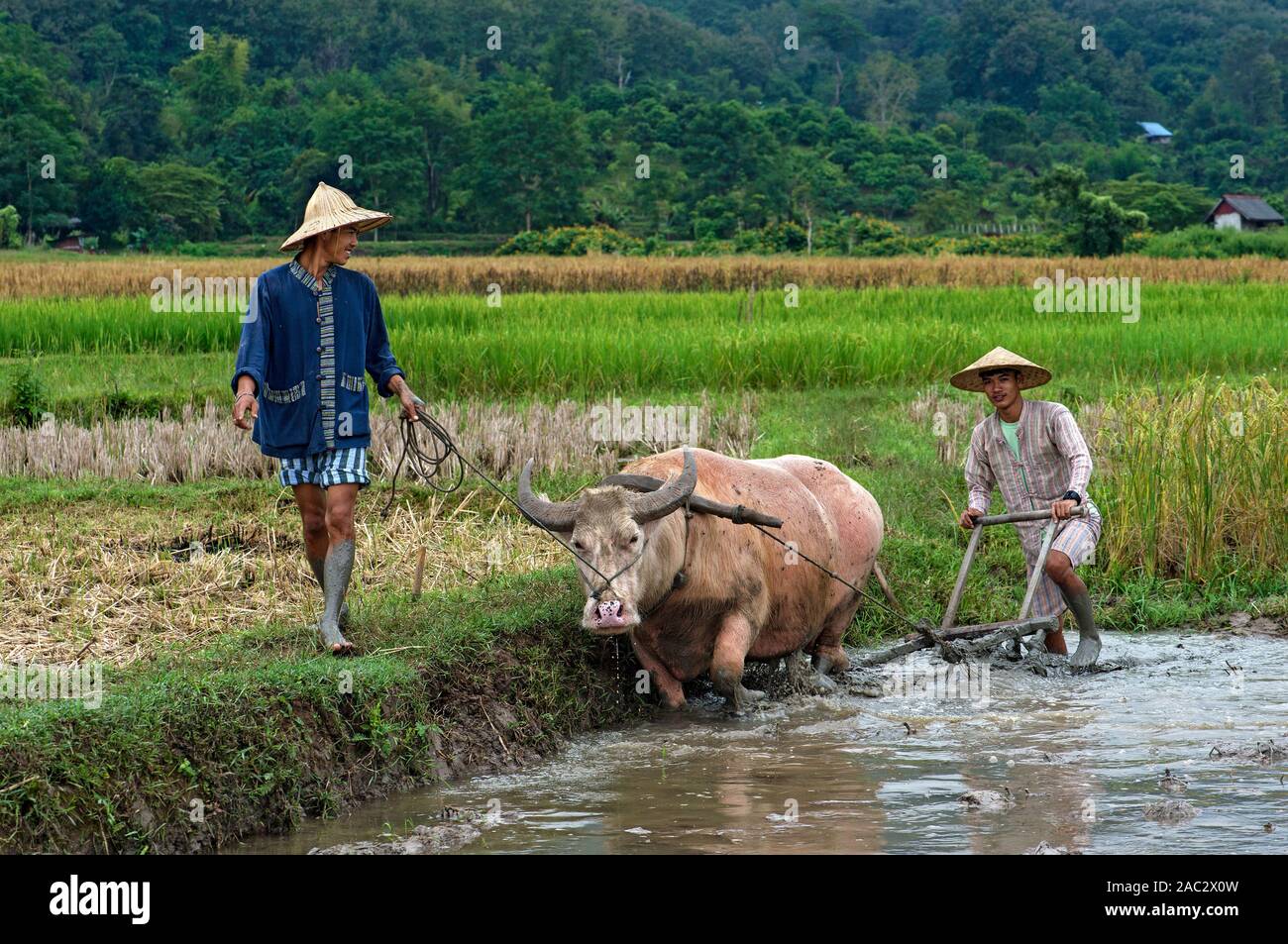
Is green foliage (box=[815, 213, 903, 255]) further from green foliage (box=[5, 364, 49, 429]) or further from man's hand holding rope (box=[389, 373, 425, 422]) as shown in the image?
man's hand holding rope (box=[389, 373, 425, 422])

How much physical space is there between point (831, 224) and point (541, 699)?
143 feet

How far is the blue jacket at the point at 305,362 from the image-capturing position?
628 cm

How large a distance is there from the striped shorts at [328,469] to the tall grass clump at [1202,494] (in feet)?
14.1

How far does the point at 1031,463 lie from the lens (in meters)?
7.30

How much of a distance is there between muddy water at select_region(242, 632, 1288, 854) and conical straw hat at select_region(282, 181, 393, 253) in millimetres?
2216

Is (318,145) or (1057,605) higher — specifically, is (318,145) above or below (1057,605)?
above

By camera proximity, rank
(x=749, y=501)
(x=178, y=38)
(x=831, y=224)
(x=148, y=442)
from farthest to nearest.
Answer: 1. (x=178, y=38)
2. (x=831, y=224)
3. (x=148, y=442)
4. (x=749, y=501)

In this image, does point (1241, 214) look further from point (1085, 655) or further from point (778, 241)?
point (1085, 655)

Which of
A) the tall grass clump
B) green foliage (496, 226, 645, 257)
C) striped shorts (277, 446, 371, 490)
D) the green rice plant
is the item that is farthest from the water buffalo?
green foliage (496, 226, 645, 257)

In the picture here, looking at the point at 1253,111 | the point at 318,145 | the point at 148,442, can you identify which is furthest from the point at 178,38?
the point at 148,442

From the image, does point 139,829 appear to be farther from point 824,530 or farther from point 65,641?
point 824,530

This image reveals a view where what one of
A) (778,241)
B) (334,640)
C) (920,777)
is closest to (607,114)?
(778,241)

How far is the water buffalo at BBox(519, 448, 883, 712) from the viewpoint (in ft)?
19.5

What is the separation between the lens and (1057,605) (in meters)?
7.43
